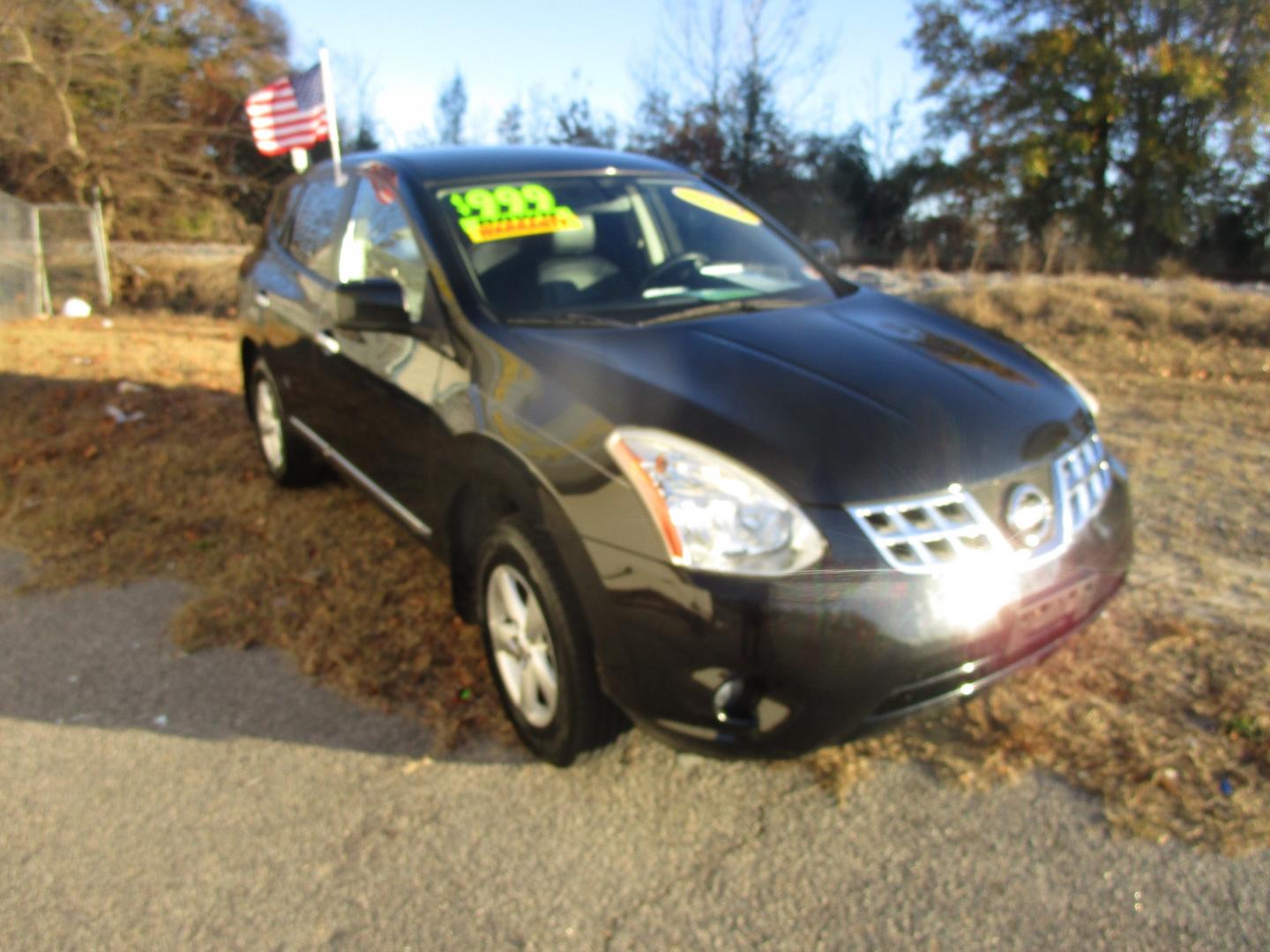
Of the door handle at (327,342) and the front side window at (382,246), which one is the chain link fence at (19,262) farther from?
the front side window at (382,246)

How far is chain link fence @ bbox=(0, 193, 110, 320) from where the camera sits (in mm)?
12461

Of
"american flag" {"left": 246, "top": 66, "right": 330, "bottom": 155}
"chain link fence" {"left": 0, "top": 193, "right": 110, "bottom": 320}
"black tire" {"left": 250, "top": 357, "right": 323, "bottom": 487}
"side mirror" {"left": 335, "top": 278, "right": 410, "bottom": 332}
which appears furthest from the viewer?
"chain link fence" {"left": 0, "top": 193, "right": 110, "bottom": 320}

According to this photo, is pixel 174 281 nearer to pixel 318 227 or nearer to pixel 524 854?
pixel 318 227

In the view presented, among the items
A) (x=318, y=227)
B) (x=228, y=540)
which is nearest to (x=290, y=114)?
(x=318, y=227)

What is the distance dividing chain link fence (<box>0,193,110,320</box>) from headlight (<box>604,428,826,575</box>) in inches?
479

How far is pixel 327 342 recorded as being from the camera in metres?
4.31

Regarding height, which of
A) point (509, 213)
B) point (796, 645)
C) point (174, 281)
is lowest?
point (174, 281)

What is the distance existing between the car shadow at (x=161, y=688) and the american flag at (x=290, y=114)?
4.15 meters

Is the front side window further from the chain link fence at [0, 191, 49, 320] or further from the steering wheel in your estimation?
the chain link fence at [0, 191, 49, 320]

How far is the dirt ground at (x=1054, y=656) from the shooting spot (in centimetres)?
299

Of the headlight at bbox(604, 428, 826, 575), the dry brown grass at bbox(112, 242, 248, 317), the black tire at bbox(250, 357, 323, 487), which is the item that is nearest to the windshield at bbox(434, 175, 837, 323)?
the headlight at bbox(604, 428, 826, 575)

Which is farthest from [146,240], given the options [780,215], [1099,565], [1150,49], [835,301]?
[1150,49]

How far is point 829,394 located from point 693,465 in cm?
51

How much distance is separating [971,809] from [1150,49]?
30.6 meters
